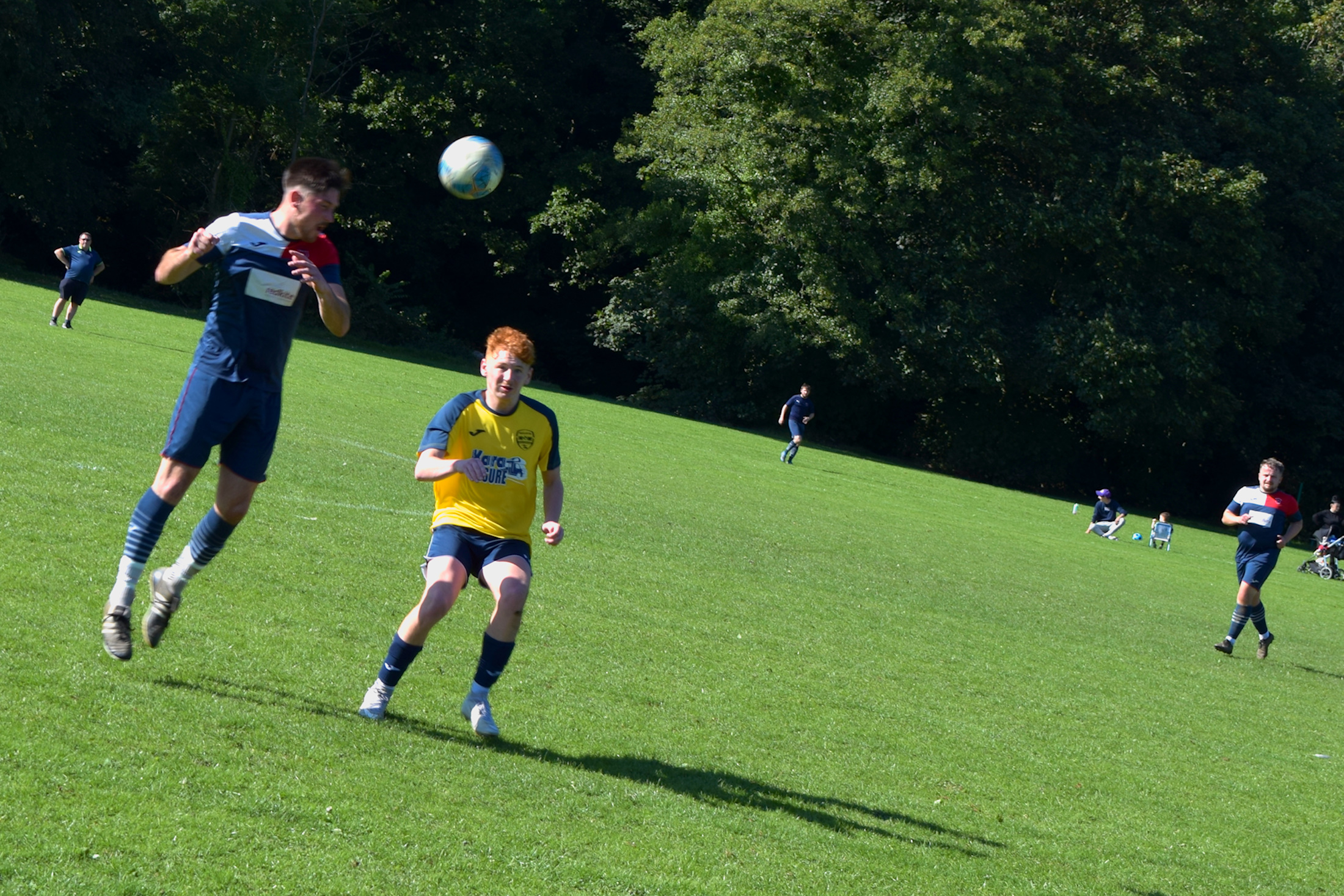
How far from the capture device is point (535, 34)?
46.8 metres

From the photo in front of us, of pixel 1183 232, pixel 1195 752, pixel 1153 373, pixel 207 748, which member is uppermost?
pixel 1183 232

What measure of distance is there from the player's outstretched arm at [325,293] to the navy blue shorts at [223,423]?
0.43 m

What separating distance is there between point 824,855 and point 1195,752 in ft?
15.2

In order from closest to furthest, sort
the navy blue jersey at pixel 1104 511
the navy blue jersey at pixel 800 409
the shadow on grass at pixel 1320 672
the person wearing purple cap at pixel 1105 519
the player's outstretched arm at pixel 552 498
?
the player's outstretched arm at pixel 552 498 < the shadow on grass at pixel 1320 672 < the person wearing purple cap at pixel 1105 519 < the navy blue jersey at pixel 1104 511 < the navy blue jersey at pixel 800 409

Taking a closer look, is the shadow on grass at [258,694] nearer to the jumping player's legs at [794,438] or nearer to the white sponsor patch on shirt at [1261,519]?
the white sponsor patch on shirt at [1261,519]

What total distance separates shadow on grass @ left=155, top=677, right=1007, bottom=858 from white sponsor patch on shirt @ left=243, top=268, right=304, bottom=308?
1.82 meters

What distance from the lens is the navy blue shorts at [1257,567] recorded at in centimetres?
1392

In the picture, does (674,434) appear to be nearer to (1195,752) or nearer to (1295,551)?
(1295,551)

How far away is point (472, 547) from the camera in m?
6.20


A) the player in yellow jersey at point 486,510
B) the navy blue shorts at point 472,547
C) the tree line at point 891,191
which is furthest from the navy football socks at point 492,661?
the tree line at point 891,191

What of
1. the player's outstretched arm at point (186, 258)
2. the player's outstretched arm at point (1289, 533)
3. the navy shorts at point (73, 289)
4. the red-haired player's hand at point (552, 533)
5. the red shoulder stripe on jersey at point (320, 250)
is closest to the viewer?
the player's outstretched arm at point (186, 258)

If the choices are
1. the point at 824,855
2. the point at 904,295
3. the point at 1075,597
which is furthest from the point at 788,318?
the point at 824,855

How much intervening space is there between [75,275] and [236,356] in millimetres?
19884

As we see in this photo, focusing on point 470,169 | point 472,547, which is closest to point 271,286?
point 472,547
